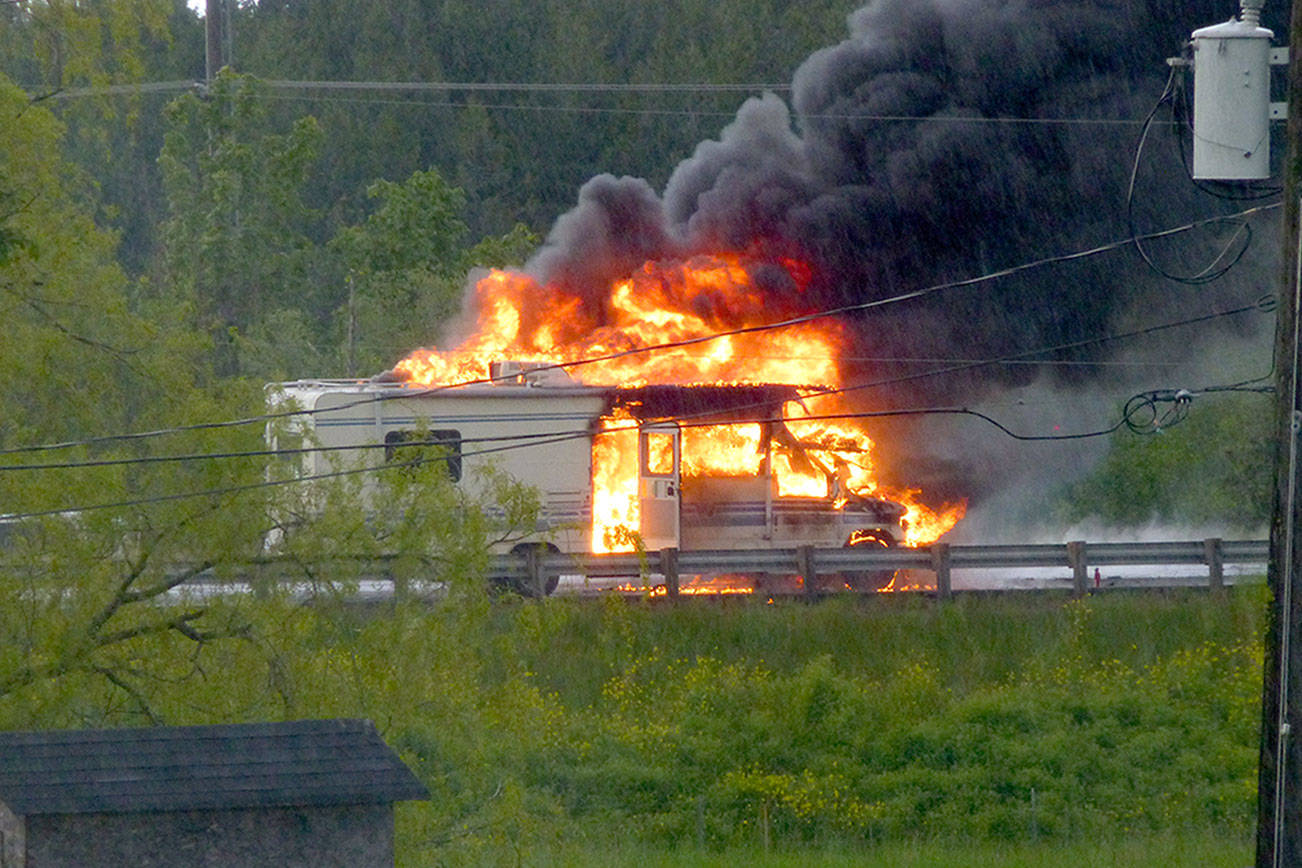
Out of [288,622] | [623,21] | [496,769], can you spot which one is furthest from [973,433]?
[623,21]

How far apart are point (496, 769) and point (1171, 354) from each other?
52.3ft

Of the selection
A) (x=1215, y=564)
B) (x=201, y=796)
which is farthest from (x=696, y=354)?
(x=201, y=796)

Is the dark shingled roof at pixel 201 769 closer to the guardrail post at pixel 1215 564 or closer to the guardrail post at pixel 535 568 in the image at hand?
the guardrail post at pixel 535 568

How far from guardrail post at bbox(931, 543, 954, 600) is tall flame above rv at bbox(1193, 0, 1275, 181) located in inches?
432

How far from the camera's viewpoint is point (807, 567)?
68.0 feet

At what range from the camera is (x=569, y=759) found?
1927 centimetres

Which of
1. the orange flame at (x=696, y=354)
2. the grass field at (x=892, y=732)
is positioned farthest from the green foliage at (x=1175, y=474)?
the grass field at (x=892, y=732)

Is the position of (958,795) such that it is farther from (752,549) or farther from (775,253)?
(775,253)

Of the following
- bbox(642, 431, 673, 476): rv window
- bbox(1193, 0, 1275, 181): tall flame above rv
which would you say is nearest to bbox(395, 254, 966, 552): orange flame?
bbox(642, 431, 673, 476): rv window

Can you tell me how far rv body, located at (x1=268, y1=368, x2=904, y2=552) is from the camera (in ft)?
68.3

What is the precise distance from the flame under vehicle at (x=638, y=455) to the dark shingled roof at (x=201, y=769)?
9565 mm

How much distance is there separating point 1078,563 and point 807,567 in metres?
3.35

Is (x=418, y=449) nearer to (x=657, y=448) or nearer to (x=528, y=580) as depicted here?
(x=528, y=580)

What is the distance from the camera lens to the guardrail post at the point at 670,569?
67.5ft
